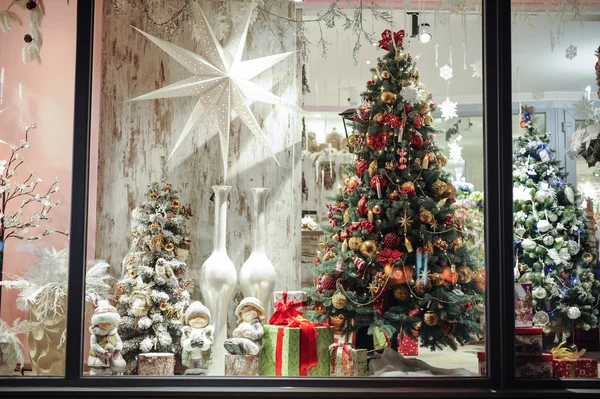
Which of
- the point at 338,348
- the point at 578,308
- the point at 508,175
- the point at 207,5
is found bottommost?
the point at 338,348

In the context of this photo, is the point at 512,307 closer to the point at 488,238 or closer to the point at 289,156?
the point at 488,238

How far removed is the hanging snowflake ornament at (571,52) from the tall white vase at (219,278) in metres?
2.06

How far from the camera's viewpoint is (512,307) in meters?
3.53

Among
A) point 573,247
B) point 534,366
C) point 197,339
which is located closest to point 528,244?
point 573,247

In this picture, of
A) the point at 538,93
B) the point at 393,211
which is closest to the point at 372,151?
the point at 393,211

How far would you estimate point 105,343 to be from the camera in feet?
12.1

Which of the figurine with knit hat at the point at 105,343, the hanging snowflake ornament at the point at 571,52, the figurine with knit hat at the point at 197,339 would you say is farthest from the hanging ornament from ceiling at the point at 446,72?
the figurine with knit hat at the point at 105,343

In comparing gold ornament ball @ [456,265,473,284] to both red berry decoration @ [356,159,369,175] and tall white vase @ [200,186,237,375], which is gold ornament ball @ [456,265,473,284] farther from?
tall white vase @ [200,186,237,375]

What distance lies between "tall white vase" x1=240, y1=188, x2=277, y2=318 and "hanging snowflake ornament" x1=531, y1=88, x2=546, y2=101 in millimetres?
1578

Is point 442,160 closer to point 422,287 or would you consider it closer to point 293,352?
point 422,287

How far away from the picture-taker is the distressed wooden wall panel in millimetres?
4000

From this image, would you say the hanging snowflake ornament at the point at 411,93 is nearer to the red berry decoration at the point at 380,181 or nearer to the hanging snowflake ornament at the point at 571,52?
the red berry decoration at the point at 380,181

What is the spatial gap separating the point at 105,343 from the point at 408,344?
1.59 metres

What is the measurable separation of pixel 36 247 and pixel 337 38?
2.01 m
